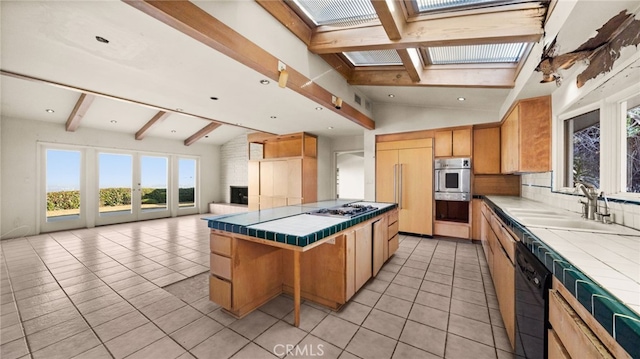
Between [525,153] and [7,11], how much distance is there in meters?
4.83

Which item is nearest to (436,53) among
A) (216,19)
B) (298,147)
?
(216,19)

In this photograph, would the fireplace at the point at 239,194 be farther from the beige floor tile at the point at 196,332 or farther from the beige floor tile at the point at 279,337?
the beige floor tile at the point at 279,337

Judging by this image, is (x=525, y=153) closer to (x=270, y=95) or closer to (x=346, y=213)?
(x=346, y=213)

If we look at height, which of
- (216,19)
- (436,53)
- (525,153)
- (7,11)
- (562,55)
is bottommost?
(525,153)

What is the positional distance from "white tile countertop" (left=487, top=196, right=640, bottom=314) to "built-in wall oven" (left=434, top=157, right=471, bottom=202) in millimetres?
2565

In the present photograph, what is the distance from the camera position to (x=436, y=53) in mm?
2926

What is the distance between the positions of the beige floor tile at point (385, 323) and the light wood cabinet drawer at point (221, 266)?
1.20 meters

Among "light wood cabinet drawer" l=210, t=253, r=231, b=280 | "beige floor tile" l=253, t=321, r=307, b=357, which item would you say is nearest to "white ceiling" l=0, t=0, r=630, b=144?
"light wood cabinet drawer" l=210, t=253, r=231, b=280

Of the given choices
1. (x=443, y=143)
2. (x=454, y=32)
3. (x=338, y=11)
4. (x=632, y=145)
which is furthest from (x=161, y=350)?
(x=443, y=143)

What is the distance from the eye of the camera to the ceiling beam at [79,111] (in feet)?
14.2

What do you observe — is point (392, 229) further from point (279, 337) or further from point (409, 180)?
point (279, 337)

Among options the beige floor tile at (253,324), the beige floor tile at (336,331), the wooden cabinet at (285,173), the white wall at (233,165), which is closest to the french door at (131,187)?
the white wall at (233,165)

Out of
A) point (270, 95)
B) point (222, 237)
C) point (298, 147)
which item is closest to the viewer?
point (222, 237)

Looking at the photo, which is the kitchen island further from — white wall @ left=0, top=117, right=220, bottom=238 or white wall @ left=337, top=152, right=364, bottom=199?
white wall @ left=0, top=117, right=220, bottom=238
